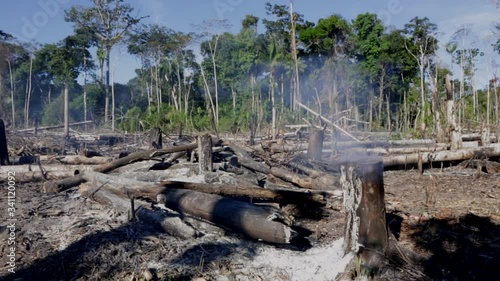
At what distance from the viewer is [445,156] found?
27.5ft

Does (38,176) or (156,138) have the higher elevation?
(156,138)

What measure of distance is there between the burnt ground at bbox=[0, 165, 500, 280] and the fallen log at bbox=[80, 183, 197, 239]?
0.08 meters

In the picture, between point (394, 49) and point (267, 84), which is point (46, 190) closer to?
point (267, 84)

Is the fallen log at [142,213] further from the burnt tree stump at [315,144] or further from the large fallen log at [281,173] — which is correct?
the burnt tree stump at [315,144]

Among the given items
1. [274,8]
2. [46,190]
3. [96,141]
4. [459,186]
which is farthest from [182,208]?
[274,8]

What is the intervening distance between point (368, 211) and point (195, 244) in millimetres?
1648

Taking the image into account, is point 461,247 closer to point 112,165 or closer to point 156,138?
point 112,165

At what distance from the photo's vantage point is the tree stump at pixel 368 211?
3.57m

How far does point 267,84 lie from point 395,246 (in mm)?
29116

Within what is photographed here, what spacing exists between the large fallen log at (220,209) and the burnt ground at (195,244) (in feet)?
0.57

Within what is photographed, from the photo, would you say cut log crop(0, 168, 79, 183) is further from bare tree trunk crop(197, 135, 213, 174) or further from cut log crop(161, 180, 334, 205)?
cut log crop(161, 180, 334, 205)

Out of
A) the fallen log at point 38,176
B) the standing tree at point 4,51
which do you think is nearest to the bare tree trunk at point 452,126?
the fallen log at point 38,176

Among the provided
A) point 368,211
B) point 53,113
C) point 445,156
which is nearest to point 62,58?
point 53,113

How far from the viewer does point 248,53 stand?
30.8 metres
